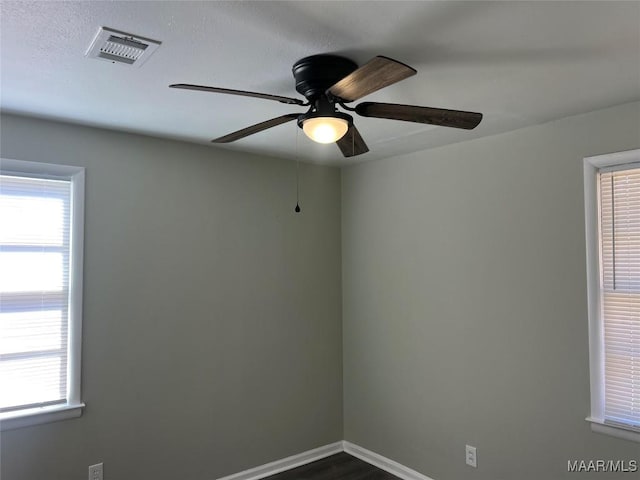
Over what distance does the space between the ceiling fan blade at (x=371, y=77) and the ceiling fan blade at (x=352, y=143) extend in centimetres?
30

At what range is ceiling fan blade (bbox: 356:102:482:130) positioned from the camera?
1.84m

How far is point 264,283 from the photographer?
A: 372 cm

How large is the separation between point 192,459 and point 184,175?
→ 6.63ft

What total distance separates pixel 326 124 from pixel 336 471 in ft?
9.77

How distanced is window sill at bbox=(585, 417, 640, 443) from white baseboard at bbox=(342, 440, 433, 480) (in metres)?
1.33

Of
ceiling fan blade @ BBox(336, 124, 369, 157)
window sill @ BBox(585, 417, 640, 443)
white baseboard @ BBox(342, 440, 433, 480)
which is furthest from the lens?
white baseboard @ BBox(342, 440, 433, 480)

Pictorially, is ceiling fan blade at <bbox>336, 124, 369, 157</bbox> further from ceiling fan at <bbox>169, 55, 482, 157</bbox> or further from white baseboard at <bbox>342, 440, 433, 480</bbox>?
white baseboard at <bbox>342, 440, 433, 480</bbox>

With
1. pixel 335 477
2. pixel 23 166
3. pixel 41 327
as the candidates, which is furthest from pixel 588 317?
pixel 23 166

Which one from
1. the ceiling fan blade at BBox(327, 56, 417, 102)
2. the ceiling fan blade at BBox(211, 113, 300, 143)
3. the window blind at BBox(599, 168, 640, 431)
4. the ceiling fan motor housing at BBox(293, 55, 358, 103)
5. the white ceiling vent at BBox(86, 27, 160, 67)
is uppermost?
the white ceiling vent at BBox(86, 27, 160, 67)

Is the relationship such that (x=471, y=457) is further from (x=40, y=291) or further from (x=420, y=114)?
(x=40, y=291)

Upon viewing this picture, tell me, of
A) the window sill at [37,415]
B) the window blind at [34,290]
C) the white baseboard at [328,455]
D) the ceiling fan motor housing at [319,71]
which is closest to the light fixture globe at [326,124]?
the ceiling fan motor housing at [319,71]

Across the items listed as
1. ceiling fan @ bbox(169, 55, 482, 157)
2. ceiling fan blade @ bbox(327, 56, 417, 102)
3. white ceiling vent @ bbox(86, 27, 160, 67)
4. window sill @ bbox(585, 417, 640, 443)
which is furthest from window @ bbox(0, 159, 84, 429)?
window sill @ bbox(585, 417, 640, 443)

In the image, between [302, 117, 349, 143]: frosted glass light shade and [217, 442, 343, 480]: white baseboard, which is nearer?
[302, 117, 349, 143]: frosted glass light shade

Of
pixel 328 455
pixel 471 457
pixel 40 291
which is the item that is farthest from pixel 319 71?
pixel 328 455
